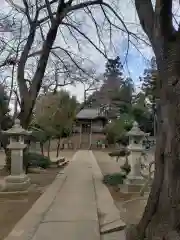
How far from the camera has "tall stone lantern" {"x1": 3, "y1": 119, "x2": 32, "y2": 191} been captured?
910cm

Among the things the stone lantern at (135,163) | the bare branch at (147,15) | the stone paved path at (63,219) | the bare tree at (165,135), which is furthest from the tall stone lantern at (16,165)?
the bare branch at (147,15)

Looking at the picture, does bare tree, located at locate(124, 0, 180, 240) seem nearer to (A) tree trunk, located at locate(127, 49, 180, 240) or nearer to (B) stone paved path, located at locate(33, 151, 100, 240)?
(A) tree trunk, located at locate(127, 49, 180, 240)

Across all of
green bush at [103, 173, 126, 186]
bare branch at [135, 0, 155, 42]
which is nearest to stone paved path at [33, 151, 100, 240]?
green bush at [103, 173, 126, 186]

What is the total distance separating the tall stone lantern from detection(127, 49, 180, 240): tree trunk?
584 centimetres

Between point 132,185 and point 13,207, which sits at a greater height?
point 132,185

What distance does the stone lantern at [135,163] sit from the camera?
936cm

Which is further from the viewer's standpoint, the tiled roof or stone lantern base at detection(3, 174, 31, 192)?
the tiled roof

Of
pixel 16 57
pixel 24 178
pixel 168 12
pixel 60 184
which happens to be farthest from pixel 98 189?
pixel 16 57

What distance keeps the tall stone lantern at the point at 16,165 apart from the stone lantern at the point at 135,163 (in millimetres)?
2902

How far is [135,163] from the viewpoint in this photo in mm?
9727

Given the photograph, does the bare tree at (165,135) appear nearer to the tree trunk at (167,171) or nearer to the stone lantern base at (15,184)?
the tree trunk at (167,171)

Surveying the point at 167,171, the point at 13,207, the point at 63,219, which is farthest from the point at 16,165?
the point at 167,171

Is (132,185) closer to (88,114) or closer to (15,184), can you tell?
(15,184)

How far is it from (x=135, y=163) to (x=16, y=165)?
3.48 metres
